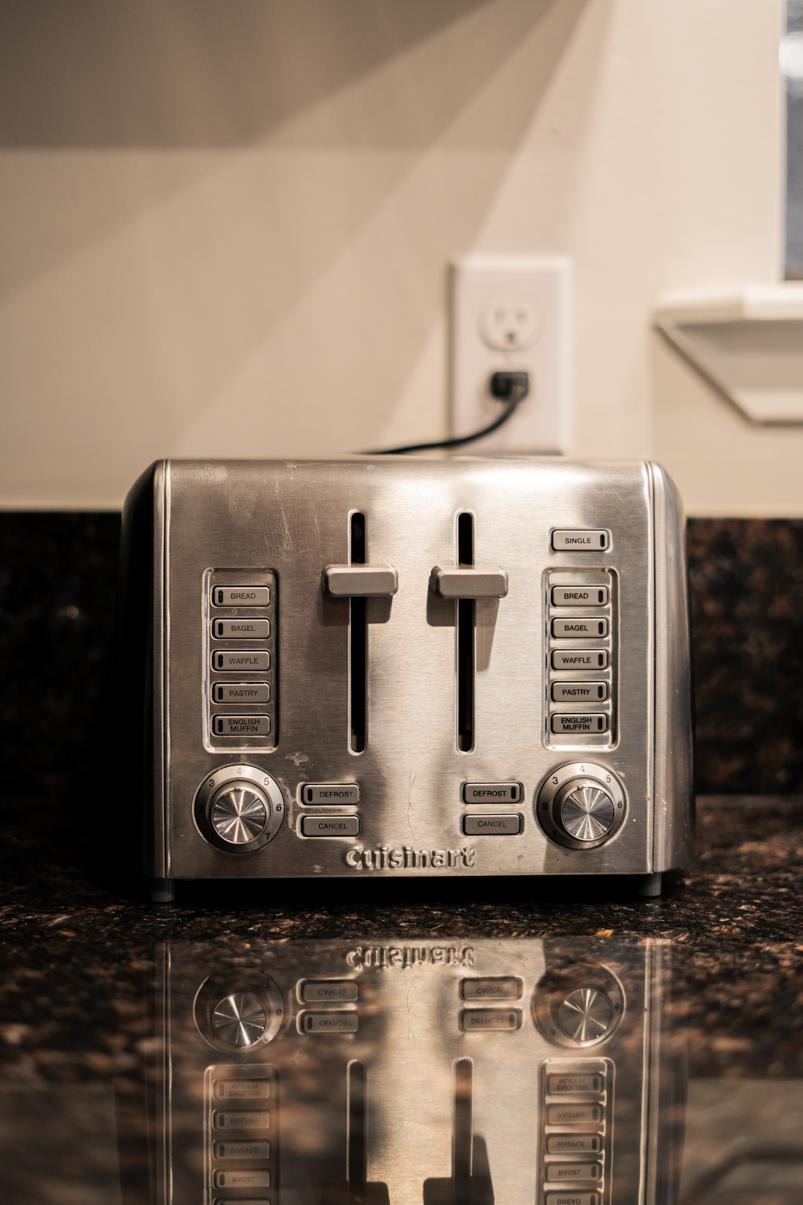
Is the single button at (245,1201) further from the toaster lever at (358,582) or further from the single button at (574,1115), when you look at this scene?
the toaster lever at (358,582)

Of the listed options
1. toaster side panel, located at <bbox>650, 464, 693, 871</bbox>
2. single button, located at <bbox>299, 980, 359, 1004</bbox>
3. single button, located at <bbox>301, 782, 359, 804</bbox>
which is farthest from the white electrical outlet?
single button, located at <bbox>299, 980, 359, 1004</bbox>

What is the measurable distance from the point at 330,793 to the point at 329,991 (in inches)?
4.5

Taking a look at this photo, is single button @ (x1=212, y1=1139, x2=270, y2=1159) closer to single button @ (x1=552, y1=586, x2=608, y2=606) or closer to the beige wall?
single button @ (x1=552, y1=586, x2=608, y2=606)

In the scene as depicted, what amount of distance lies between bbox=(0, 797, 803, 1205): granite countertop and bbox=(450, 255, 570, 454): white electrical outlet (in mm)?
383

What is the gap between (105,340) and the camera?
0.91 m

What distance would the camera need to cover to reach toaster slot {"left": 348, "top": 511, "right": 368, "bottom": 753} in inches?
24.4

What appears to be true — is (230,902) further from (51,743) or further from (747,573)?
(747,573)

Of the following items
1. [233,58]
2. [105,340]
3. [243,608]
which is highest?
[233,58]

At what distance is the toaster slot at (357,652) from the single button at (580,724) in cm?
11

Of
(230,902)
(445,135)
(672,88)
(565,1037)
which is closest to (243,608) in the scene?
(230,902)

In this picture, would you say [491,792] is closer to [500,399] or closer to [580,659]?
[580,659]

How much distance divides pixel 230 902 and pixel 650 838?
0.24 m

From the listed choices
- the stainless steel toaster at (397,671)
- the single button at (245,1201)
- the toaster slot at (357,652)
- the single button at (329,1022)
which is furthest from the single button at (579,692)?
the single button at (245,1201)

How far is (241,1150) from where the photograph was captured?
1.31 ft
